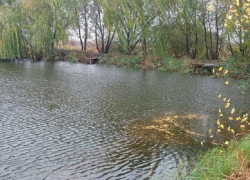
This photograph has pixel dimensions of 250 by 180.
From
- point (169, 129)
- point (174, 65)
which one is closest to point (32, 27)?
point (174, 65)

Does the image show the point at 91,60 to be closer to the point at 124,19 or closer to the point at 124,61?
the point at 124,61

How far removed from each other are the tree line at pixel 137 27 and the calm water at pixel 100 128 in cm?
1113

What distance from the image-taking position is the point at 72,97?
39.8 ft

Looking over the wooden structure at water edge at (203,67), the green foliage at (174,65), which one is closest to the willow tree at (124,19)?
the green foliage at (174,65)

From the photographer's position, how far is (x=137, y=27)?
26.5 meters

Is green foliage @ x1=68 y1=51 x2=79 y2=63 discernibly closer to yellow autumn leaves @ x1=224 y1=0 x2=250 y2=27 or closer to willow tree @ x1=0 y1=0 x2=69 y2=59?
willow tree @ x1=0 y1=0 x2=69 y2=59

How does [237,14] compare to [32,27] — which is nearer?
[237,14]

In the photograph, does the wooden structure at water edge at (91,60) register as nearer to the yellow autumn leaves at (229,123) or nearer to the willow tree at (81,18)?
the willow tree at (81,18)

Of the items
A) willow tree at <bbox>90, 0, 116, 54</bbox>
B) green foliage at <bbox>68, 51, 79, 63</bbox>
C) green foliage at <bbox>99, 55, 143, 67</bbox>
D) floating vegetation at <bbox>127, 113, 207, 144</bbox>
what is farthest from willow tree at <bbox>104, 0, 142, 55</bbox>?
floating vegetation at <bbox>127, 113, 207, 144</bbox>

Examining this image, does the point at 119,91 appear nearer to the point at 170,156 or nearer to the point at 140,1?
the point at 170,156

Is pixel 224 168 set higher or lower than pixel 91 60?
lower

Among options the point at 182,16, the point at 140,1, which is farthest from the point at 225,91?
the point at 140,1

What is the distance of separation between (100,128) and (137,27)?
63.8 feet

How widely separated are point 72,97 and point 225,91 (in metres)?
7.02
